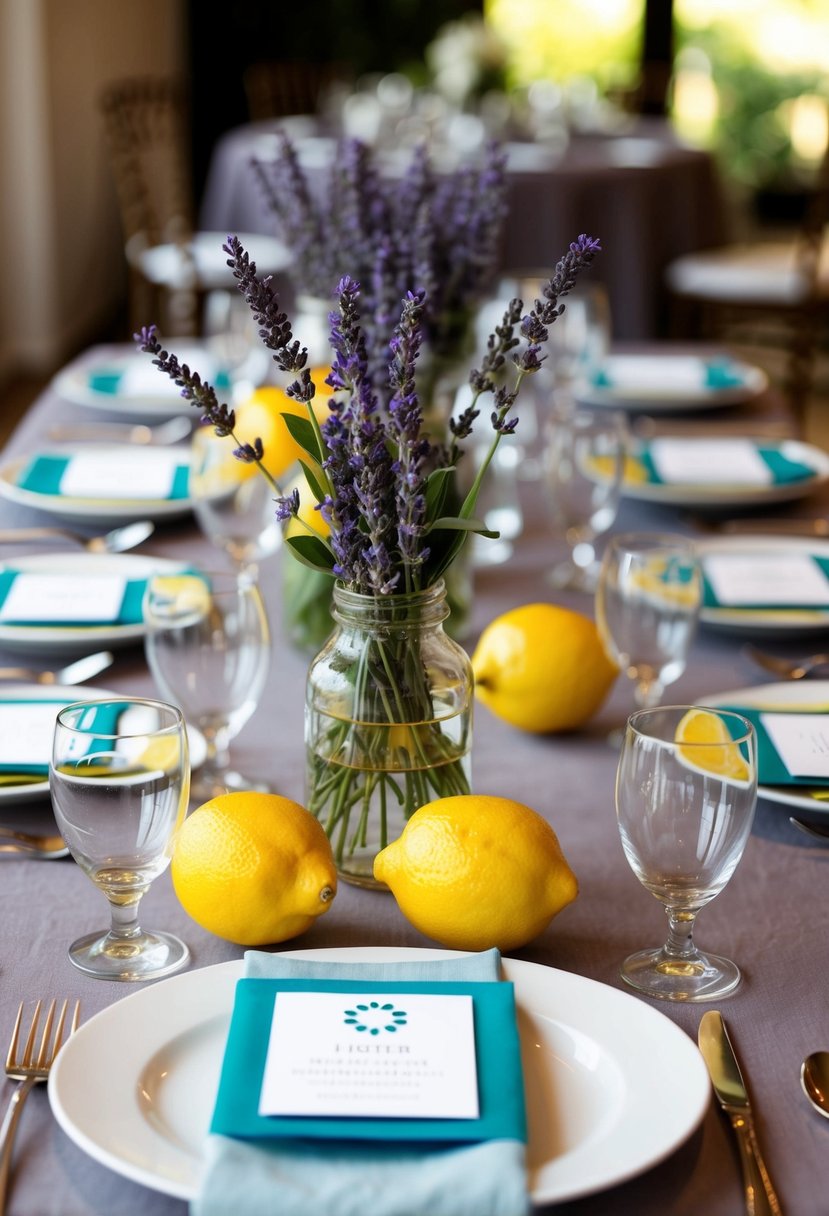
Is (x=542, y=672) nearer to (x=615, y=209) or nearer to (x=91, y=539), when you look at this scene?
(x=91, y=539)

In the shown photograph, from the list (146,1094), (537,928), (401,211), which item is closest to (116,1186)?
(146,1094)

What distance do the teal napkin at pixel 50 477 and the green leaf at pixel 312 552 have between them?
0.76 m

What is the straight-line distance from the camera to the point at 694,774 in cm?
77

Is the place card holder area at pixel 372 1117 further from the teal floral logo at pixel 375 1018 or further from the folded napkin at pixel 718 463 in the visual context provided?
the folded napkin at pixel 718 463

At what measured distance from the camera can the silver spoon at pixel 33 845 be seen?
0.93 meters

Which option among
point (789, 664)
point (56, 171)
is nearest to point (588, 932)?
point (789, 664)

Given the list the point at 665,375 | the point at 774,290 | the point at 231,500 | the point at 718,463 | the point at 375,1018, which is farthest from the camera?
the point at 774,290

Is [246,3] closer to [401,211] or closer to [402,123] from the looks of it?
[402,123]

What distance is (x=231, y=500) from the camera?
136 cm

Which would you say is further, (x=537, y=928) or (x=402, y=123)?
(x=402, y=123)

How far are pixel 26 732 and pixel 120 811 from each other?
307 mm

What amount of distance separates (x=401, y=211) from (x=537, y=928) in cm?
84

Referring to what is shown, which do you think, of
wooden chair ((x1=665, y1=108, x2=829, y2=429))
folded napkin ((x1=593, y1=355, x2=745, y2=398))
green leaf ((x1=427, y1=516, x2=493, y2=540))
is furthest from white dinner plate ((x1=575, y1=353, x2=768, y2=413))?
wooden chair ((x1=665, y1=108, x2=829, y2=429))

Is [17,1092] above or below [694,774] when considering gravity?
below
